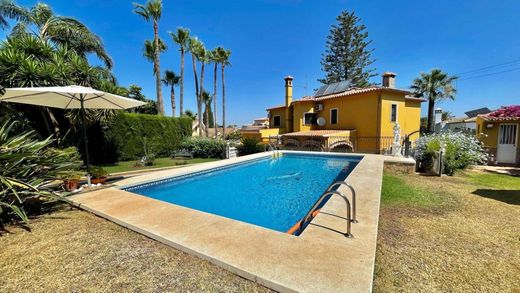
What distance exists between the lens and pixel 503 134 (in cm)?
1448

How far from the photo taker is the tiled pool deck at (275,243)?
2326 millimetres

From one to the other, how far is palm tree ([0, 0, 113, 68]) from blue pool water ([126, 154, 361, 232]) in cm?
1074

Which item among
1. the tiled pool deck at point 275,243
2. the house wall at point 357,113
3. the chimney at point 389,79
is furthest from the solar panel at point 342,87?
the tiled pool deck at point 275,243

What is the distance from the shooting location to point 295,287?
2.17 metres

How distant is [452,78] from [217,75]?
26338 mm

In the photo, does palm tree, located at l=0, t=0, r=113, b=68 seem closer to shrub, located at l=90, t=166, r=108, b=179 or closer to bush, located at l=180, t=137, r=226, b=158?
bush, located at l=180, t=137, r=226, b=158

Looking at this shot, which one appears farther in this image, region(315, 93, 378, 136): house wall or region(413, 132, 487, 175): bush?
region(315, 93, 378, 136): house wall

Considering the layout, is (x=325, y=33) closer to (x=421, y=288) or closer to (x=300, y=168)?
(x=300, y=168)

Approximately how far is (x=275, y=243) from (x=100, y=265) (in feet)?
7.62

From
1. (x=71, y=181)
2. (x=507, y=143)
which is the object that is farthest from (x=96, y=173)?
(x=507, y=143)

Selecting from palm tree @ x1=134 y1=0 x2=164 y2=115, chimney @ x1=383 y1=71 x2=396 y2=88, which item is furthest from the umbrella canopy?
chimney @ x1=383 y1=71 x2=396 y2=88

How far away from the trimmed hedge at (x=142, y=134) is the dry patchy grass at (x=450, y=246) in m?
13.8

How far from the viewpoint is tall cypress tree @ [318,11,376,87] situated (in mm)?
29359

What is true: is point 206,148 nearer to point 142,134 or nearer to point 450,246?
point 142,134
